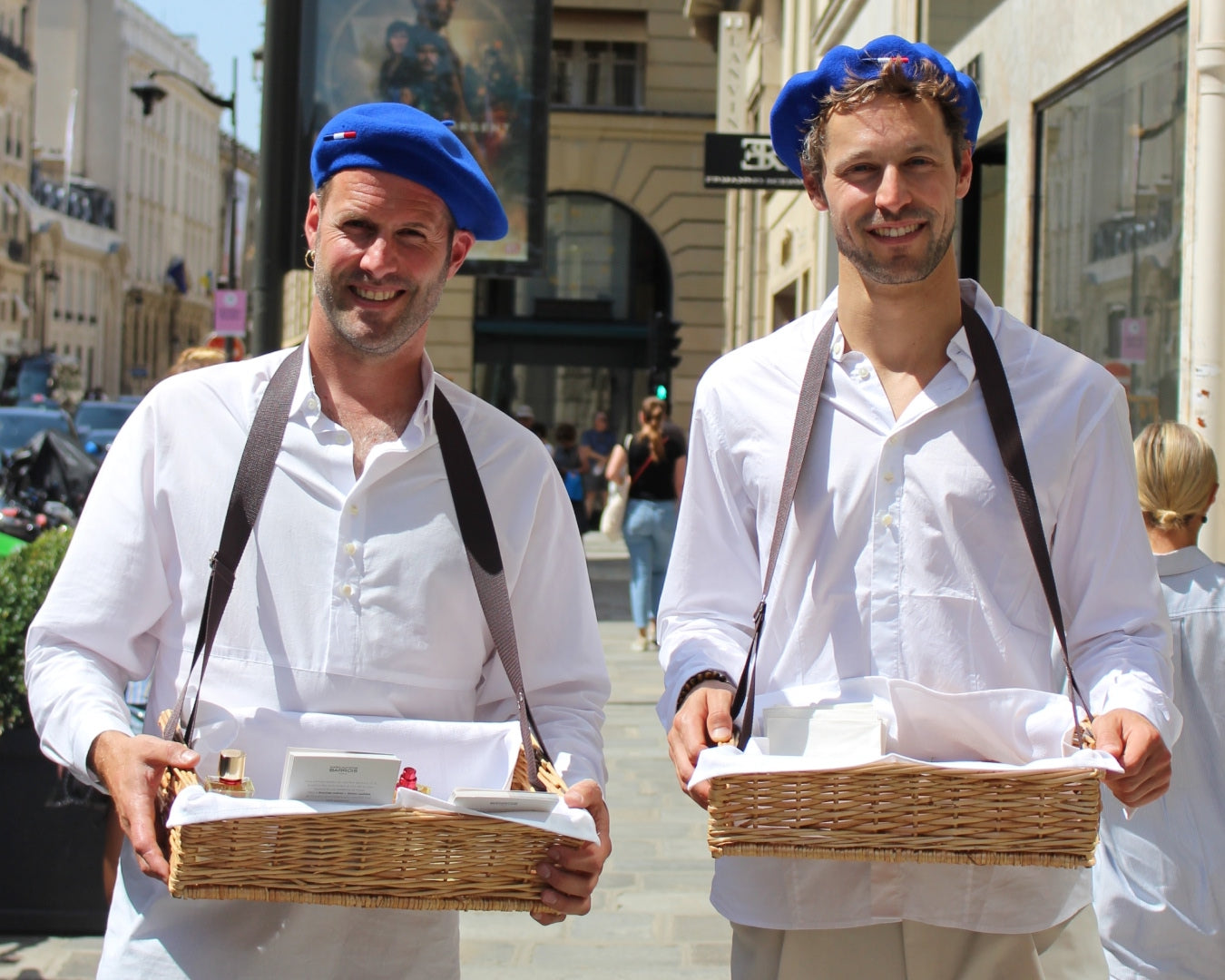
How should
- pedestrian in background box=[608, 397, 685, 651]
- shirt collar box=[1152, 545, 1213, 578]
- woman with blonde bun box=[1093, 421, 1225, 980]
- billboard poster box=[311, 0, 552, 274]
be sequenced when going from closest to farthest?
woman with blonde bun box=[1093, 421, 1225, 980], shirt collar box=[1152, 545, 1213, 578], billboard poster box=[311, 0, 552, 274], pedestrian in background box=[608, 397, 685, 651]

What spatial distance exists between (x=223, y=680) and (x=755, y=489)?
947mm

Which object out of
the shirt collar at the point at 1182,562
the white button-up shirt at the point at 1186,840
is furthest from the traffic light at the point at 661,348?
the white button-up shirt at the point at 1186,840

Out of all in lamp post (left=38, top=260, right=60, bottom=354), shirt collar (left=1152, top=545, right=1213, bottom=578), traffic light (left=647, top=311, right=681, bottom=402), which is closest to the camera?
shirt collar (left=1152, top=545, right=1213, bottom=578)

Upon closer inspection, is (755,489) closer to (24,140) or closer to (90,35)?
(24,140)

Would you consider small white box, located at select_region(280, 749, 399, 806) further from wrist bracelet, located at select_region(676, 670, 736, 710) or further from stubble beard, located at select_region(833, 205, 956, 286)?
stubble beard, located at select_region(833, 205, 956, 286)

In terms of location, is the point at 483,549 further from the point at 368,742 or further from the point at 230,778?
the point at 230,778

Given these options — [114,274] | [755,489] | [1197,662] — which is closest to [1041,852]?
[755,489]

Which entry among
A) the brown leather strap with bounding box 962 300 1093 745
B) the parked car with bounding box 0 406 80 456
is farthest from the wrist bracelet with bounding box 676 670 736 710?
the parked car with bounding box 0 406 80 456

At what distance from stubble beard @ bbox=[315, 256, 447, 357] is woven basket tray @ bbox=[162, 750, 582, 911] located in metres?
0.88

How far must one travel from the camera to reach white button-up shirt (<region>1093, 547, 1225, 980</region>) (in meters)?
3.54

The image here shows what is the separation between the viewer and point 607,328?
31.5 m

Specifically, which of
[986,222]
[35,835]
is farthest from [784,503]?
[986,222]

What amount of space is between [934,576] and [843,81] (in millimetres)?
852

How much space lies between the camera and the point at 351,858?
213 centimetres
